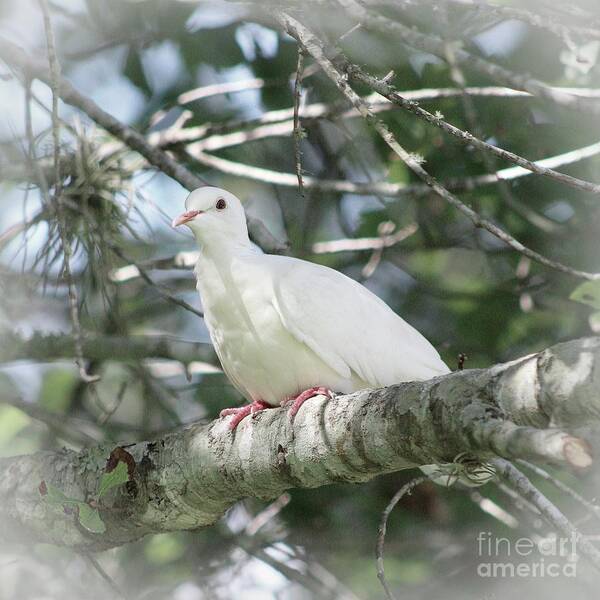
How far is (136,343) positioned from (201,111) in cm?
183

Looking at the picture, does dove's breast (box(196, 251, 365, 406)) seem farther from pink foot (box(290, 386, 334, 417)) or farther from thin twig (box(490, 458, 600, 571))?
thin twig (box(490, 458, 600, 571))

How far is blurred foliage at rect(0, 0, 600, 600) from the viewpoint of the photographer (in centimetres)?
485

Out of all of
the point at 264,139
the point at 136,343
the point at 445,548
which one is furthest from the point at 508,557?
the point at 264,139

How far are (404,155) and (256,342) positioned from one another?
1310 millimetres

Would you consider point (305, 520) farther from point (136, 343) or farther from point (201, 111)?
point (201, 111)

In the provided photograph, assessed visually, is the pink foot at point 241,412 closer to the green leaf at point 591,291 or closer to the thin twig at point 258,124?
the green leaf at point 591,291

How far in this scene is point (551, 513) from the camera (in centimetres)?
288

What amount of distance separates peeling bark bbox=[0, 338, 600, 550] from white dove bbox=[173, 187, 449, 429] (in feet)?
1.17

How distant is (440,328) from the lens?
227 inches

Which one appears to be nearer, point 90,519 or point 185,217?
point 90,519

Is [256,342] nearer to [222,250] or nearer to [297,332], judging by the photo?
[297,332]

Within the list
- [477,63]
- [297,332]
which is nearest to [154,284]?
[297,332]

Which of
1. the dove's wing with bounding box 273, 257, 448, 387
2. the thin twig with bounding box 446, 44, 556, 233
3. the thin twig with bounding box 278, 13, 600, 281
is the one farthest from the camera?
the thin twig with bounding box 446, 44, 556, 233


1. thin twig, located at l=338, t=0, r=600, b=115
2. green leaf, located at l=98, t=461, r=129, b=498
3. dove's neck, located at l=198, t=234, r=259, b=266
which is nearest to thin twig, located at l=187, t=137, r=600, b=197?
dove's neck, located at l=198, t=234, r=259, b=266
